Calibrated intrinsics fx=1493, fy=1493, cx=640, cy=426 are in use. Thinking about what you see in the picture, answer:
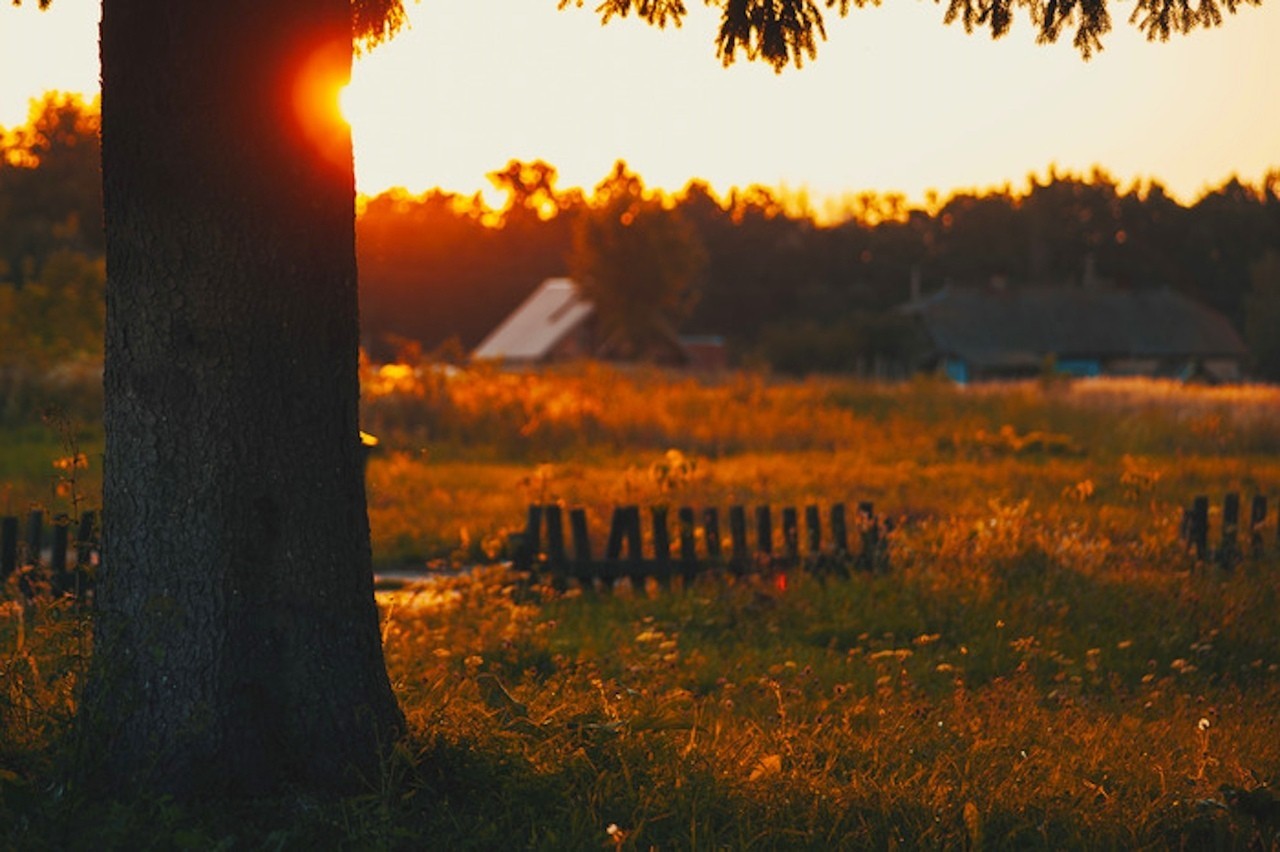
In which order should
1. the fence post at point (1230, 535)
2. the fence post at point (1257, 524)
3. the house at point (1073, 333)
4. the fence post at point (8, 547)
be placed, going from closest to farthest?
1. the fence post at point (8, 547)
2. the fence post at point (1230, 535)
3. the fence post at point (1257, 524)
4. the house at point (1073, 333)

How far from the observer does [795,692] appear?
6410mm

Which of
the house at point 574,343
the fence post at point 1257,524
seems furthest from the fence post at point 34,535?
the house at point 574,343

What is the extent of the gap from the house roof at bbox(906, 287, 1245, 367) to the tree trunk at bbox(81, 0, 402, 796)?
6192 centimetres

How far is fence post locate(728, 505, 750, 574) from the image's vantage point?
10.5 metres

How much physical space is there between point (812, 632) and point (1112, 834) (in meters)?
4.14

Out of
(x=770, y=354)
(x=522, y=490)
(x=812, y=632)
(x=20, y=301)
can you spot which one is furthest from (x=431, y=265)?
(x=812, y=632)

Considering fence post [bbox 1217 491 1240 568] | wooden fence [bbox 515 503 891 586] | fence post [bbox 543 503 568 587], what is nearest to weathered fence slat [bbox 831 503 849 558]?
wooden fence [bbox 515 503 891 586]

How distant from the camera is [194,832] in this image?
14.1 feet

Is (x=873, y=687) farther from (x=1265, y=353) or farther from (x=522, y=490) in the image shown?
(x=1265, y=353)

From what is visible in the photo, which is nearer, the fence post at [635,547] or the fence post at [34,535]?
the fence post at [34,535]

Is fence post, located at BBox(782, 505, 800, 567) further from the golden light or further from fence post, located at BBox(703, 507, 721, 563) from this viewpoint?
the golden light

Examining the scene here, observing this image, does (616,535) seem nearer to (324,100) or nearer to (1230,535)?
(1230,535)

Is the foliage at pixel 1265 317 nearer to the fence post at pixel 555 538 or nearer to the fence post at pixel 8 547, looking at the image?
the fence post at pixel 555 538

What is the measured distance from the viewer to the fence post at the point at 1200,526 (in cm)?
1105
